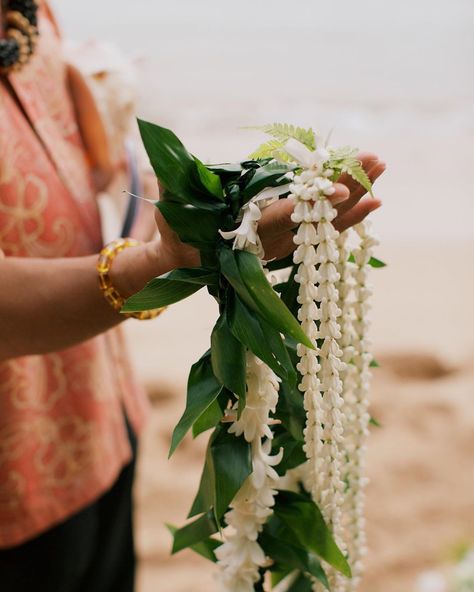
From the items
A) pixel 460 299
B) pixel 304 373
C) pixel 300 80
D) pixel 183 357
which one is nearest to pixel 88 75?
pixel 304 373

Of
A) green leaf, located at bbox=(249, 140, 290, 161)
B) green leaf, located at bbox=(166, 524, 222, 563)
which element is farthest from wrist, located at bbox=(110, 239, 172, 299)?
green leaf, located at bbox=(166, 524, 222, 563)

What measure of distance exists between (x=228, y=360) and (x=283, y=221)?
96 millimetres

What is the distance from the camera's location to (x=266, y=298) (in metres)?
0.45

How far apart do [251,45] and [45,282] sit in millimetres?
4574

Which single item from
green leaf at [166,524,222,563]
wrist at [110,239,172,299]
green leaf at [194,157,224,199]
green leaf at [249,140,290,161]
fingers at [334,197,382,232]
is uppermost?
green leaf at [249,140,290,161]

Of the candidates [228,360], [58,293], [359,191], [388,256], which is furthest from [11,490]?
[388,256]

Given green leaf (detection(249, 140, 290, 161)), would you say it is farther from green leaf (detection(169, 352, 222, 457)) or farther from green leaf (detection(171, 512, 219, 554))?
green leaf (detection(171, 512, 219, 554))

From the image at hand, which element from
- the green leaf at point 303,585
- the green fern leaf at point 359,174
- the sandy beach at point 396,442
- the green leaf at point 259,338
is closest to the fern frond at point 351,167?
the green fern leaf at point 359,174

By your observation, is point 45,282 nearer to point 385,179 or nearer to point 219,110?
point 385,179

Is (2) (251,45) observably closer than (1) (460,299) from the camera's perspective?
No

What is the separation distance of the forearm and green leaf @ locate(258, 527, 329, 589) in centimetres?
21

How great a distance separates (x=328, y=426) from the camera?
1.63 feet

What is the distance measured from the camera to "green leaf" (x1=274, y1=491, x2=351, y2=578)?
21.5 inches

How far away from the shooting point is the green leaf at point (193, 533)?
59cm
